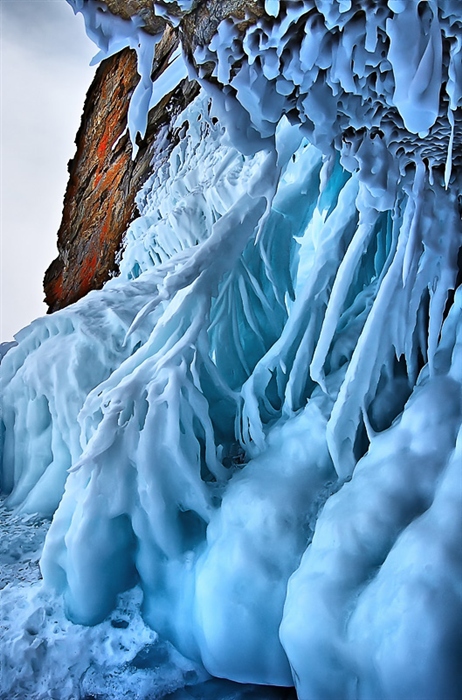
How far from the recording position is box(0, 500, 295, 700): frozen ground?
4.58 feet

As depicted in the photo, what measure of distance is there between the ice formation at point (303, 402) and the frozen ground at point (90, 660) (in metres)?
0.05

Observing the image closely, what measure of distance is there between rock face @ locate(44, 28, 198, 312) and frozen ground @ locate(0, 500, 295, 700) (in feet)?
7.97

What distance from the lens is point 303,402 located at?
1896 millimetres

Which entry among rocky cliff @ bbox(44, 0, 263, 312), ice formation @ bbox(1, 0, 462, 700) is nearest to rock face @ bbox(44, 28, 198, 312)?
rocky cliff @ bbox(44, 0, 263, 312)

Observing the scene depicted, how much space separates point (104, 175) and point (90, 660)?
10.6ft

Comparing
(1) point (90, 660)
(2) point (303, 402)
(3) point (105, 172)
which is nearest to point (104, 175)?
(3) point (105, 172)

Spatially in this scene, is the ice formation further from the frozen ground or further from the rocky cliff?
the rocky cliff

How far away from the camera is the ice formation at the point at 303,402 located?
1219 millimetres

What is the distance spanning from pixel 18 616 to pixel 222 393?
34.0 inches

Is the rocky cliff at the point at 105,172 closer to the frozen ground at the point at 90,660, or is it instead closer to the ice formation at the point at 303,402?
the ice formation at the point at 303,402

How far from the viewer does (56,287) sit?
175 inches

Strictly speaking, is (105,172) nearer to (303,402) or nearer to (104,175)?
(104,175)

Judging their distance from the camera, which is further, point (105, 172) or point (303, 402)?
point (105, 172)

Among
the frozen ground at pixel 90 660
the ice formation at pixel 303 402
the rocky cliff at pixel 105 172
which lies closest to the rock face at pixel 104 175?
the rocky cliff at pixel 105 172
